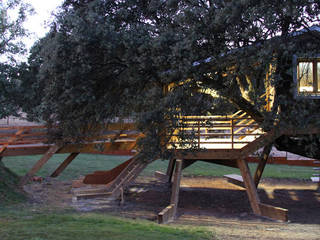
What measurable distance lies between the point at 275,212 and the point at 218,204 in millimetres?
2969

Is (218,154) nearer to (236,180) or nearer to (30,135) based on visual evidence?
(236,180)

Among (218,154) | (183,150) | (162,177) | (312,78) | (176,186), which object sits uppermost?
(312,78)

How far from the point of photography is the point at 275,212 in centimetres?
1043

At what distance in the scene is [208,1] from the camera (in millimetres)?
8891

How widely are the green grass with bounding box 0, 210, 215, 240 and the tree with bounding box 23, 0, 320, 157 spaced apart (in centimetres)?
208

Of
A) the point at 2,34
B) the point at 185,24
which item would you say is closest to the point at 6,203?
the point at 185,24

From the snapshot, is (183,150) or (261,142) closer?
(183,150)

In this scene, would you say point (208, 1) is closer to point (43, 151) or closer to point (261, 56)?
point (261, 56)

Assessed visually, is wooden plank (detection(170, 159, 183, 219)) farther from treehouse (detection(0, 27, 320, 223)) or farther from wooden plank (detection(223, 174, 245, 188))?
wooden plank (detection(223, 174, 245, 188))

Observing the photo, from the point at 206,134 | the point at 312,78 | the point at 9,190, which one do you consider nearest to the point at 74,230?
the point at 206,134

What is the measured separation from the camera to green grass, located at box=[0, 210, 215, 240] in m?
6.32

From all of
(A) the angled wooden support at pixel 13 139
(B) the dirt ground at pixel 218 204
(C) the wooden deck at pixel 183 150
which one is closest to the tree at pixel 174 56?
(C) the wooden deck at pixel 183 150

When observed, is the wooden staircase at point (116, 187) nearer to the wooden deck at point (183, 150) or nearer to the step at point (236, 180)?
the wooden deck at point (183, 150)

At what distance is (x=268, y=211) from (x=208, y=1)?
6599 millimetres
